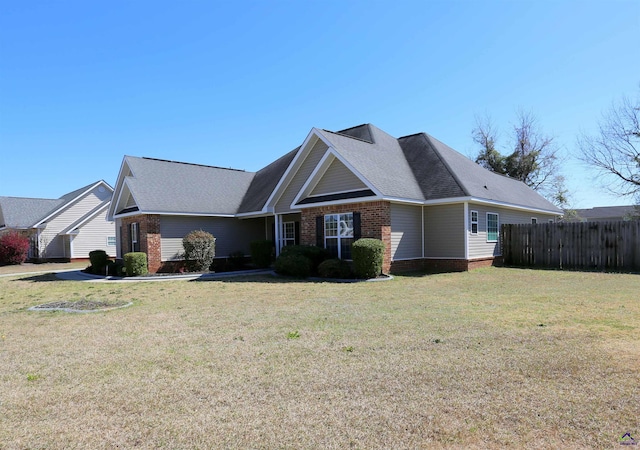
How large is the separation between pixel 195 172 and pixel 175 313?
15.9 m

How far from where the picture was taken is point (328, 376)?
472cm

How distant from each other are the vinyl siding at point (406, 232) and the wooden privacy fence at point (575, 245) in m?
5.01

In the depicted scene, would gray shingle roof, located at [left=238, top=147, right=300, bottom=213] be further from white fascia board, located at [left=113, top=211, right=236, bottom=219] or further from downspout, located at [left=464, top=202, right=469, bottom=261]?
downspout, located at [left=464, top=202, right=469, bottom=261]

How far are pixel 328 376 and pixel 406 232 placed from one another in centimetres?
1210

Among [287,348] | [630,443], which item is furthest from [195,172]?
[630,443]

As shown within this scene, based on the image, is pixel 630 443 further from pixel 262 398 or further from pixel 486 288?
pixel 486 288

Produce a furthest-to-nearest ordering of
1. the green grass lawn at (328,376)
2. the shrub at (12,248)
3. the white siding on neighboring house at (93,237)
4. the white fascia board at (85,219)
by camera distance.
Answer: the white siding on neighboring house at (93,237) < the white fascia board at (85,219) < the shrub at (12,248) < the green grass lawn at (328,376)

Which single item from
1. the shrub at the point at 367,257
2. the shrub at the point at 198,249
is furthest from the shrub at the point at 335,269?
the shrub at the point at 198,249

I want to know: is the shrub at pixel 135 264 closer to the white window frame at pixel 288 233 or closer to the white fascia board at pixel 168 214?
the white fascia board at pixel 168 214

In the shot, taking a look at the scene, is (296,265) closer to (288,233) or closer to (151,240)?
(288,233)

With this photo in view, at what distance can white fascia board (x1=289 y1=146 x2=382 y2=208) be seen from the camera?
1527 centimetres

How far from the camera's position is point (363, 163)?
16.4m

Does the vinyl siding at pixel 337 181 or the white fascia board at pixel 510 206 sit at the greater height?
the vinyl siding at pixel 337 181

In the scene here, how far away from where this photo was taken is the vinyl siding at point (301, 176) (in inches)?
723
